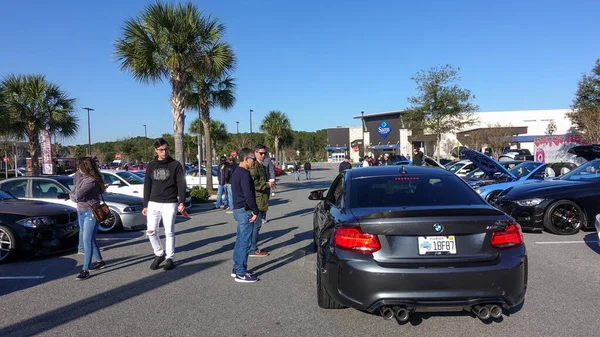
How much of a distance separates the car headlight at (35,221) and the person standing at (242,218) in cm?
345

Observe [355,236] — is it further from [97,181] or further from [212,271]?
[97,181]

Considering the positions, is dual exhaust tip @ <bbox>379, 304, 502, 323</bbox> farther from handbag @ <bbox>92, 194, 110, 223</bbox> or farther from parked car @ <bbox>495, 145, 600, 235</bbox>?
parked car @ <bbox>495, 145, 600, 235</bbox>

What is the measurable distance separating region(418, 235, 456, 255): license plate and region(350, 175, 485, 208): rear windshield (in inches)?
21.7

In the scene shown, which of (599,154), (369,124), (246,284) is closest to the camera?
(246,284)

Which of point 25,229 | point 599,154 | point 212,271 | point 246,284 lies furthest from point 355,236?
point 599,154

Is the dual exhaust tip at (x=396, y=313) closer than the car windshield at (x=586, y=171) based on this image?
Yes

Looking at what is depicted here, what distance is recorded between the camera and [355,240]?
367 cm

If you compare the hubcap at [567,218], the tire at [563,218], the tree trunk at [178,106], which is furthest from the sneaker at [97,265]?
the tree trunk at [178,106]

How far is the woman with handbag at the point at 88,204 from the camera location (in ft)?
19.5

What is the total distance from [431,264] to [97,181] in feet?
16.0

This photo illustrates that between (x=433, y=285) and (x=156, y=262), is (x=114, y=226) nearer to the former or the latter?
(x=156, y=262)

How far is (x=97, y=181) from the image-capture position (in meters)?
6.30

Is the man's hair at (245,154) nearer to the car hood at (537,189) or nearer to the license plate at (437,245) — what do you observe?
the license plate at (437,245)

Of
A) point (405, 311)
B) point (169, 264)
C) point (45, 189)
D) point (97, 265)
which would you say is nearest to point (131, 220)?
point (45, 189)
